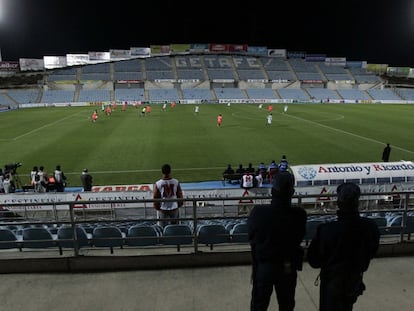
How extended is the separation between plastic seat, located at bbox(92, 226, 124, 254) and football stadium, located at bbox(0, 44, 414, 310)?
0.06 ft

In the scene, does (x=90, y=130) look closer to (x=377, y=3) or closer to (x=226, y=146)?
(x=226, y=146)

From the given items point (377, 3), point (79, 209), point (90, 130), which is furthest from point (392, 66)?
point (79, 209)

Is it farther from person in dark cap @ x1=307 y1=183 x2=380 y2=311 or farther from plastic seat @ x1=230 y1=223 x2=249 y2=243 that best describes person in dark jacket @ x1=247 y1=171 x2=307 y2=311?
plastic seat @ x1=230 y1=223 x2=249 y2=243

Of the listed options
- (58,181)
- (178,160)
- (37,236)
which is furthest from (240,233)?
(178,160)

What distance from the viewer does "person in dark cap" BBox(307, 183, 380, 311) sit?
10.1ft

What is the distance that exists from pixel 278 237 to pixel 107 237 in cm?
369

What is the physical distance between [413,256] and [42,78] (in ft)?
278

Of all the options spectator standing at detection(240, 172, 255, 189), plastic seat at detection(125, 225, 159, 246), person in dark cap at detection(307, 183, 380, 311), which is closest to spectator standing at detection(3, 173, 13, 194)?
spectator standing at detection(240, 172, 255, 189)

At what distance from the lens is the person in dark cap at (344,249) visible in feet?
A: 10.1

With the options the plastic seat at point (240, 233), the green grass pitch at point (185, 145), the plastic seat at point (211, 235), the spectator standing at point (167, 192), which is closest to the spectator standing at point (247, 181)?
the green grass pitch at point (185, 145)

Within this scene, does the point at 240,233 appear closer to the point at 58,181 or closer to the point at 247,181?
the point at 247,181

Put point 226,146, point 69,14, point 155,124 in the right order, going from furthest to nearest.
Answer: point 69,14 < point 155,124 < point 226,146

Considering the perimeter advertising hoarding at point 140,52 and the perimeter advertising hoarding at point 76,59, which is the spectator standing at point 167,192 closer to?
the perimeter advertising hoarding at point 76,59

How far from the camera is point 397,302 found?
14.5 ft
